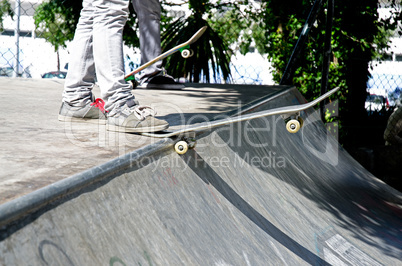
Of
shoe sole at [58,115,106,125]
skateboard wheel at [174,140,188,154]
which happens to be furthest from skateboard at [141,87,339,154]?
shoe sole at [58,115,106,125]

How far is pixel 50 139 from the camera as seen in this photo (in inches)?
70.4

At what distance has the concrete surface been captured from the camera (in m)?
1.23

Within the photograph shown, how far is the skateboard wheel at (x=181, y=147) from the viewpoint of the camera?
68.7 inches

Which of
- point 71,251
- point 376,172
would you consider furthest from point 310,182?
point 376,172

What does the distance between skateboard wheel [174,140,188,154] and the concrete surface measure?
5.4 inches

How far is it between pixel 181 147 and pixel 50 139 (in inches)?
21.9

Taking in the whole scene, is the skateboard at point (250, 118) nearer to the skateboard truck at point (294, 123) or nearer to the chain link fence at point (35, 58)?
the skateboard truck at point (294, 123)

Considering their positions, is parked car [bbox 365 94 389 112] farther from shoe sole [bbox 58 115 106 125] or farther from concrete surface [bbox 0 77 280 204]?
shoe sole [bbox 58 115 106 125]

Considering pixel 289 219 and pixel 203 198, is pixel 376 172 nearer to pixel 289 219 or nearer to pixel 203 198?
pixel 289 219

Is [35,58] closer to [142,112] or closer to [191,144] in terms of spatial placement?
[142,112]

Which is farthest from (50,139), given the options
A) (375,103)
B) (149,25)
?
(375,103)

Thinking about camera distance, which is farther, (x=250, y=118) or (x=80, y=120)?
(x=80, y=120)

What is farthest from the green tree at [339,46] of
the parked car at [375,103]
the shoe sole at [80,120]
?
the shoe sole at [80,120]

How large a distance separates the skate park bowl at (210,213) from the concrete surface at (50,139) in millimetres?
102
